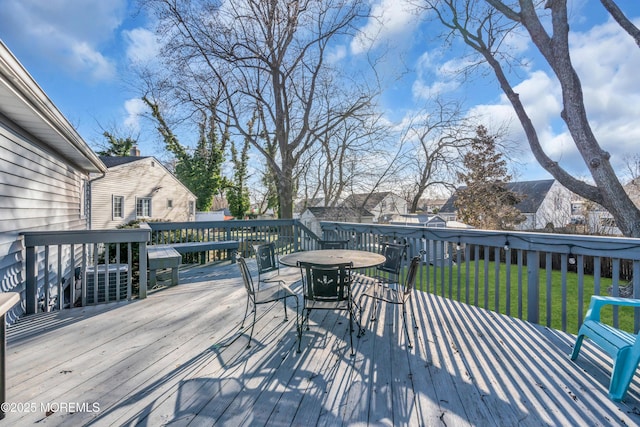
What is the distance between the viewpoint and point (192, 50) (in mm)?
9836

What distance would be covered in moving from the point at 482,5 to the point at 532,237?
8.77 m

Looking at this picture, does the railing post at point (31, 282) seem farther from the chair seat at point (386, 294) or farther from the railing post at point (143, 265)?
the chair seat at point (386, 294)

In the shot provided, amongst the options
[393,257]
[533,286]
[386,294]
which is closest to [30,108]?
[393,257]

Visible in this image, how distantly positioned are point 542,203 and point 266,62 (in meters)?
20.3

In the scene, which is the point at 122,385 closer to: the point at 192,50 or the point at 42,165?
the point at 42,165

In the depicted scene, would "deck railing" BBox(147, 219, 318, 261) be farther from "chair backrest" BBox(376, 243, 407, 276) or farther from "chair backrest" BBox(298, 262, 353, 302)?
"chair backrest" BBox(298, 262, 353, 302)

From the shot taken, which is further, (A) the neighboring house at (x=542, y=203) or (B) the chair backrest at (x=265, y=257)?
(A) the neighboring house at (x=542, y=203)

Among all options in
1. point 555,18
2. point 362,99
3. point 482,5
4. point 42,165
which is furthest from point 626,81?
point 42,165

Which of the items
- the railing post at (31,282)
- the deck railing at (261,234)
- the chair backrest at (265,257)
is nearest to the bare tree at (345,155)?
the deck railing at (261,234)

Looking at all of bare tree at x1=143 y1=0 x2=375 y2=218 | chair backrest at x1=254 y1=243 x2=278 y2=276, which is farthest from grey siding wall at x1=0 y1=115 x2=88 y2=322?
bare tree at x1=143 y1=0 x2=375 y2=218

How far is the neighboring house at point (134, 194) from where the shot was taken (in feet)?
47.1

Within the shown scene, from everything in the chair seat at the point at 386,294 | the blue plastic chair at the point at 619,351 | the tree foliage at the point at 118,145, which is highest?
the tree foliage at the point at 118,145

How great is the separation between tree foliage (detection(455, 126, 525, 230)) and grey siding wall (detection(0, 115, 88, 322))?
15.6 metres

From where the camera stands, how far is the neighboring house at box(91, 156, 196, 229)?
1434cm
